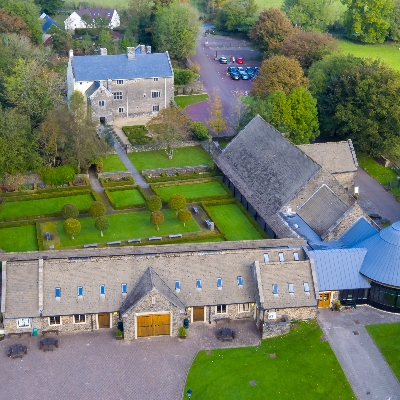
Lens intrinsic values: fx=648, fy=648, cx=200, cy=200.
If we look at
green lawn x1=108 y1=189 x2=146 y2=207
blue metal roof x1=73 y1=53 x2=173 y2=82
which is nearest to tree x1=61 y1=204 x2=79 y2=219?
green lawn x1=108 y1=189 x2=146 y2=207

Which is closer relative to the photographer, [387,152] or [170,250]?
[170,250]

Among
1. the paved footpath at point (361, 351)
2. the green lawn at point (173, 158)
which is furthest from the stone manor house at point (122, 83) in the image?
the paved footpath at point (361, 351)

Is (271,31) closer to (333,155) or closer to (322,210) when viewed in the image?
(333,155)

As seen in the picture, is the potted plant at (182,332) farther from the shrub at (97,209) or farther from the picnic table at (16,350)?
the shrub at (97,209)

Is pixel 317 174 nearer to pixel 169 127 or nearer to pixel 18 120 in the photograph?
pixel 169 127

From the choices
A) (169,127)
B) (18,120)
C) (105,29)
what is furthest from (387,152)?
(105,29)

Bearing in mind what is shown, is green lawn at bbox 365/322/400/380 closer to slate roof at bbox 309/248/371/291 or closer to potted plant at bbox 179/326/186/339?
slate roof at bbox 309/248/371/291

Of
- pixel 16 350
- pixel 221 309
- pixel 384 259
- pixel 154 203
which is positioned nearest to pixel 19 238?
pixel 154 203
